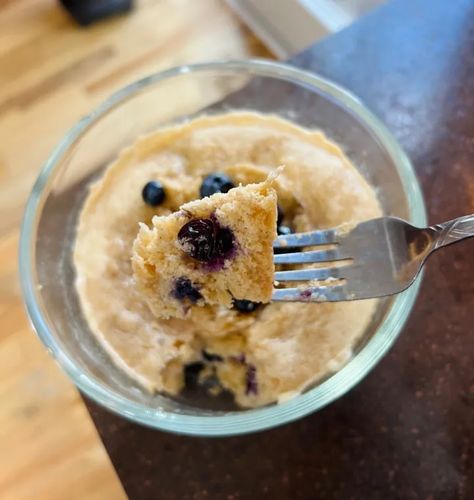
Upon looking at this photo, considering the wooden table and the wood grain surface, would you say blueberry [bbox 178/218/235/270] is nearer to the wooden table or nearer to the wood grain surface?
the wooden table

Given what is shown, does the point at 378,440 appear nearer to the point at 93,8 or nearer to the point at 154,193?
the point at 154,193

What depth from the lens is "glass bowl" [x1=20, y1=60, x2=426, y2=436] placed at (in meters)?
1.10

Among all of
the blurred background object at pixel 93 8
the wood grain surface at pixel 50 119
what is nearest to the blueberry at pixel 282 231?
the wood grain surface at pixel 50 119

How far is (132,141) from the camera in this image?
1.41m

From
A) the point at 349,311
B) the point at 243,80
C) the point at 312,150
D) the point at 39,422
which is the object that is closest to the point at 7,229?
the point at 39,422

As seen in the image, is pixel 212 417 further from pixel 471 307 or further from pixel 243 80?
pixel 243 80

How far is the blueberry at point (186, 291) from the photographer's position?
1058 millimetres

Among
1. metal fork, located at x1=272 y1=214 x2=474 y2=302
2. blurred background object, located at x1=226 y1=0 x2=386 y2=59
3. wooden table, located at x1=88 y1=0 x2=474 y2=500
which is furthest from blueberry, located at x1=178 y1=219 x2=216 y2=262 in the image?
blurred background object, located at x1=226 y1=0 x2=386 y2=59

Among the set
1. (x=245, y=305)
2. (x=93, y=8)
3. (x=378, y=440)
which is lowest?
(x=378, y=440)

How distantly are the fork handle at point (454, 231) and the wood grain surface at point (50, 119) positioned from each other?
1065 millimetres

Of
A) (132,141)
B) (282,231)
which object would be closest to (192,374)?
(282,231)

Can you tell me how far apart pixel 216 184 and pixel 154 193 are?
0.12 metres

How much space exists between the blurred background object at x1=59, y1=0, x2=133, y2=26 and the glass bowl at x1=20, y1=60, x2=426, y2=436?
1.07 metres

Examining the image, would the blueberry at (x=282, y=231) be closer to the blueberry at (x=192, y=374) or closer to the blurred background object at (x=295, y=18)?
the blueberry at (x=192, y=374)
